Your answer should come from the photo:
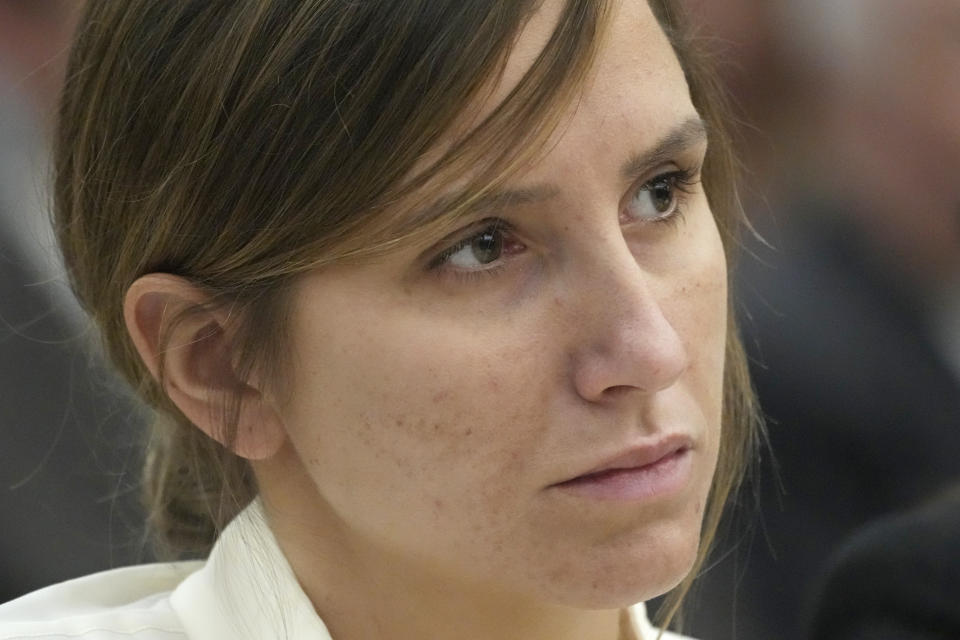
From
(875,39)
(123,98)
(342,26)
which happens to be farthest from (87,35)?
(875,39)

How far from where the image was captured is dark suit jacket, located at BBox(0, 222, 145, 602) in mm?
2908

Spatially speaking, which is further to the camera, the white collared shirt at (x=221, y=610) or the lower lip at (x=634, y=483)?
the white collared shirt at (x=221, y=610)

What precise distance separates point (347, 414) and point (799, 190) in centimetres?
196

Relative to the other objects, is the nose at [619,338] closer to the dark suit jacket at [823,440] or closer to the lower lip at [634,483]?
the lower lip at [634,483]

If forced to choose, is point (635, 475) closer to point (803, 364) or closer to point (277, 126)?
point (277, 126)

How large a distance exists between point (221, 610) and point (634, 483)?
574 millimetres

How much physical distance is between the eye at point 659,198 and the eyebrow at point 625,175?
2.0 inches

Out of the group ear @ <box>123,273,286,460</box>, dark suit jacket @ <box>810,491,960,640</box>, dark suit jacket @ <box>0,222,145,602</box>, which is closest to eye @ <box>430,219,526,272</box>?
ear @ <box>123,273,286,460</box>

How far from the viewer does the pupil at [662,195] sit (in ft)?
6.17

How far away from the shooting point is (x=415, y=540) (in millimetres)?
1814

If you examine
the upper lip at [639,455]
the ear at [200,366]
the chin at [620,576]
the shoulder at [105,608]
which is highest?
the ear at [200,366]

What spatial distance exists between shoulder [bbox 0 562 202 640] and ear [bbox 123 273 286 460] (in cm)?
28

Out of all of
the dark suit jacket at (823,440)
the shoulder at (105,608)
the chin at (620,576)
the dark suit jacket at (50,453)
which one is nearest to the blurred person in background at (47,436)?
the dark suit jacket at (50,453)

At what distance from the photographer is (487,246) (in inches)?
68.4
